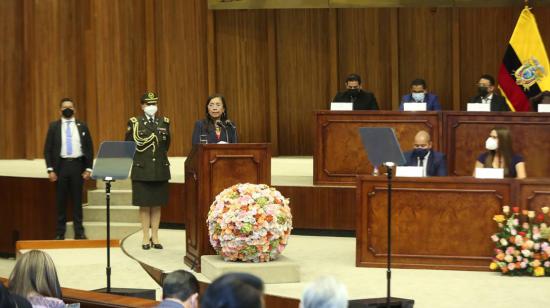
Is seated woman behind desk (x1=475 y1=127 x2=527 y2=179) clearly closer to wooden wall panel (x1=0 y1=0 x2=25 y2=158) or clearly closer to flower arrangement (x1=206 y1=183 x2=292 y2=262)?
flower arrangement (x1=206 y1=183 x2=292 y2=262)

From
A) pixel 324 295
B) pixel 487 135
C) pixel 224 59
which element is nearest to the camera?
pixel 324 295

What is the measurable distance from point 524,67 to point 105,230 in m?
5.05

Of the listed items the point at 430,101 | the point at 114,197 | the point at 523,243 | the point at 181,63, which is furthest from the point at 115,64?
the point at 523,243

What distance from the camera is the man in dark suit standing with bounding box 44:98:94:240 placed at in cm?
1073

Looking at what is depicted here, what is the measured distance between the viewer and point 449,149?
10516 millimetres

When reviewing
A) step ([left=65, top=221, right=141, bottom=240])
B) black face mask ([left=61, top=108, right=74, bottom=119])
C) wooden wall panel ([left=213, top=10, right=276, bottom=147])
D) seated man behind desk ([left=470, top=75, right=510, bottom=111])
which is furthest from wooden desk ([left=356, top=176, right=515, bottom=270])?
wooden wall panel ([left=213, top=10, right=276, bottom=147])

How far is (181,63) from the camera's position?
14320 millimetres

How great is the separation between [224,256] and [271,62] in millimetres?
6392

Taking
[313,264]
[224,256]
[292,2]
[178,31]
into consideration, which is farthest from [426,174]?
[178,31]

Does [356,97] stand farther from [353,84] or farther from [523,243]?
[523,243]

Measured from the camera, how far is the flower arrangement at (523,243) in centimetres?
824

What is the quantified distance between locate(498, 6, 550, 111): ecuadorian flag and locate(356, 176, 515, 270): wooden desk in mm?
3741

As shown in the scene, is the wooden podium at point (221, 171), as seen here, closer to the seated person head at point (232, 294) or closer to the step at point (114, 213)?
the step at point (114, 213)

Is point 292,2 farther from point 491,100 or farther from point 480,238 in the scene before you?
point 480,238
